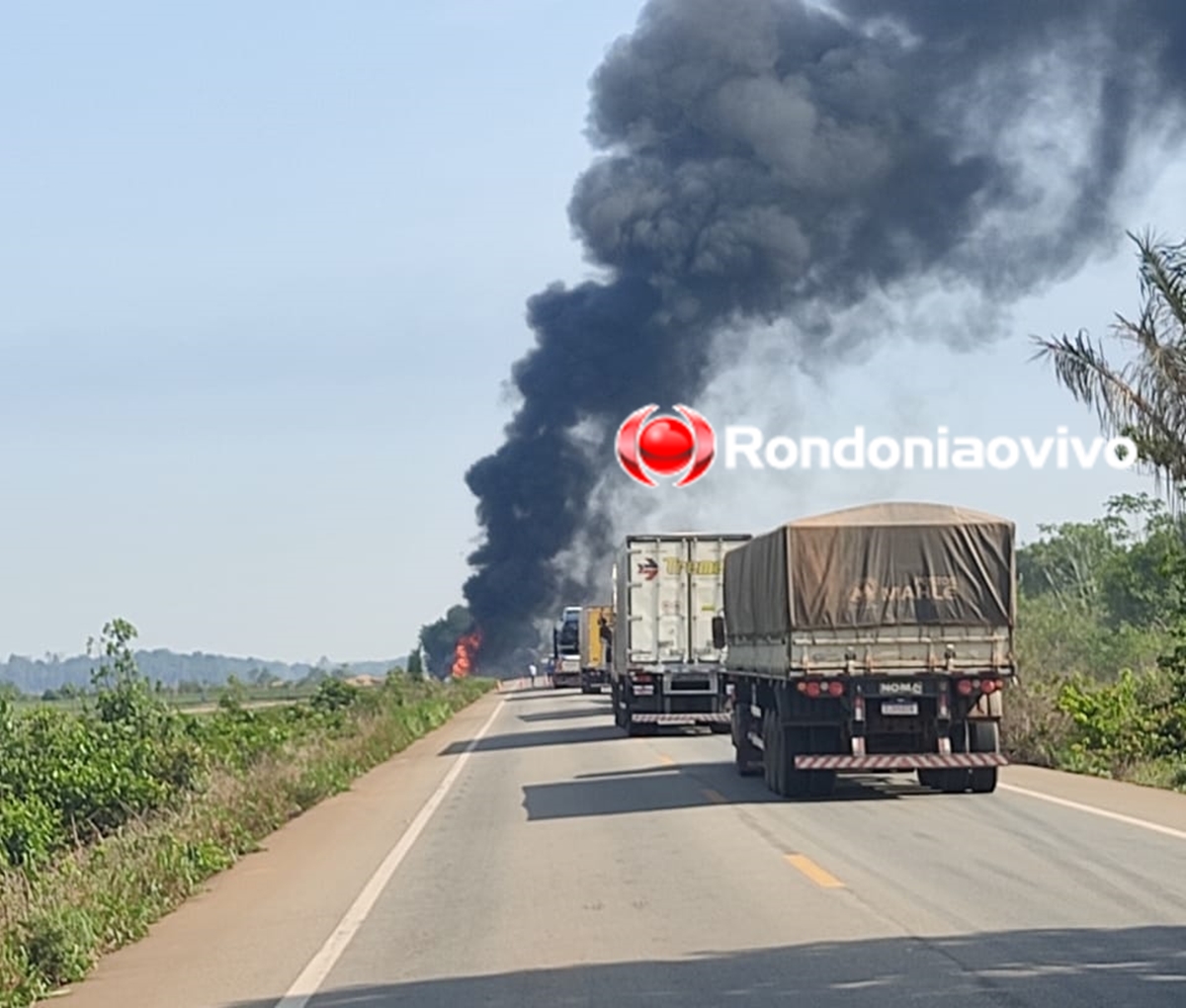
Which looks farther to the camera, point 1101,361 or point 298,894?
point 1101,361

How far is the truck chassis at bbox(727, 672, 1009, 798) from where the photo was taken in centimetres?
2095

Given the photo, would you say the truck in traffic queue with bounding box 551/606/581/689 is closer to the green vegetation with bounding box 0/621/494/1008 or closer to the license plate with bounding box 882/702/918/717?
the green vegetation with bounding box 0/621/494/1008

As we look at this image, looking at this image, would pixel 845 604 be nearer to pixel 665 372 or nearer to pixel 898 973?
pixel 898 973

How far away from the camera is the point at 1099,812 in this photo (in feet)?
62.2

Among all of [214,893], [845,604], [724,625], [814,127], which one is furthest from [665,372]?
[214,893]

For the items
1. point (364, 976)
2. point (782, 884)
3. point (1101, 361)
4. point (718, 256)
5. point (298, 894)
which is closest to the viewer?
point (364, 976)

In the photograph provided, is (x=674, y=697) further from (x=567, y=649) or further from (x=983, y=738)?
(x=567, y=649)

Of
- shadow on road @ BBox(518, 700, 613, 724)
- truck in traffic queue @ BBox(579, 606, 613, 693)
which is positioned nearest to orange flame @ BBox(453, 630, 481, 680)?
truck in traffic queue @ BBox(579, 606, 613, 693)

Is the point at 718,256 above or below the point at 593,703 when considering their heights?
above

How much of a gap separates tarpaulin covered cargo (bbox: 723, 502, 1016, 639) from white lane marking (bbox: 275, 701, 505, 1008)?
4.72 meters

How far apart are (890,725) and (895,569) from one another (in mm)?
1765

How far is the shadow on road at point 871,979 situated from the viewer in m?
9.53

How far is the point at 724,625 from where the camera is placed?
2755 centimetres

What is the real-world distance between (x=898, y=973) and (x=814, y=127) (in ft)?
175
